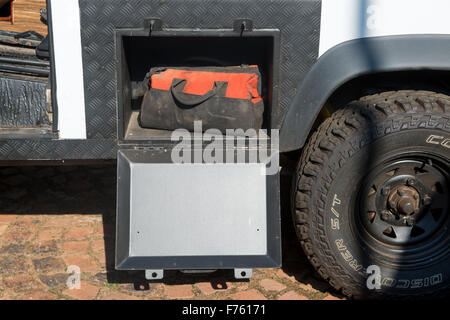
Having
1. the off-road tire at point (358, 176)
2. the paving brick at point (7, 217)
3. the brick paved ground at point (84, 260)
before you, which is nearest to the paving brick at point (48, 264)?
the brick paved ground at point (84, 260)

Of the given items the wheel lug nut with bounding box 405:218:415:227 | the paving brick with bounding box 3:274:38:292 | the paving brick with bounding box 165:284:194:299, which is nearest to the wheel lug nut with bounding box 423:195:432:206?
the wheel lug nut with bounding box 405:218:415:227

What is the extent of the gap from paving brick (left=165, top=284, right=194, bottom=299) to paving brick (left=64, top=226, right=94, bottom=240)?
0.81 meters

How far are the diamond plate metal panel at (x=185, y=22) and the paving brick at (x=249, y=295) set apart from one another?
3.98 ft

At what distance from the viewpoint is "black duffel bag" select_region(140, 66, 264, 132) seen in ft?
9.15

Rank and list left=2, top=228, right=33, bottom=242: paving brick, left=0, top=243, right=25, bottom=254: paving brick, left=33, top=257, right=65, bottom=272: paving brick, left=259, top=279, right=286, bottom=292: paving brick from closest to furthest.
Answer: left=259, top=279, right=286, bottom=292: paving brick
left=33, top=257, right=65, bottom=272: paving brick
left=0, top=243, right=25, bottom=254: paving brick
left=2, top=228, right=33, bottom=242: paving brick

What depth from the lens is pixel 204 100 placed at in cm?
279

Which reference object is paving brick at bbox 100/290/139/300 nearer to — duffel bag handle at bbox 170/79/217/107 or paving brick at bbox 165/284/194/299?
paving brick at bbox 165/284/194/299

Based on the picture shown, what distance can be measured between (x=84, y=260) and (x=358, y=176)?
5.55 ft

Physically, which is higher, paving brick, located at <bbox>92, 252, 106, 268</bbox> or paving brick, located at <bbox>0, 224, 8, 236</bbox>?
paving brick, located at <bbox>0, 224, 8, 236</bbox>

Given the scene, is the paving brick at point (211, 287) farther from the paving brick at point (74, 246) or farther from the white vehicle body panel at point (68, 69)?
the white vehicle body panel at point (68, 69)

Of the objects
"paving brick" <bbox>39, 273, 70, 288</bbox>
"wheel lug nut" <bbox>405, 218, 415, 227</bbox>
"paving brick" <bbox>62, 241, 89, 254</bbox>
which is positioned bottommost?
"paving brick" <bbox>39, 273, 70, 288</bbox>

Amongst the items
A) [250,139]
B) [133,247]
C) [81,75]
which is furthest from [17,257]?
[250,139]

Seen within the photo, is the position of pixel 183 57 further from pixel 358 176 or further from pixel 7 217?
pixel 7 217

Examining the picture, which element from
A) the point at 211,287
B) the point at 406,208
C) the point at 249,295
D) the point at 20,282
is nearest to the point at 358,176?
the point at 406,208
